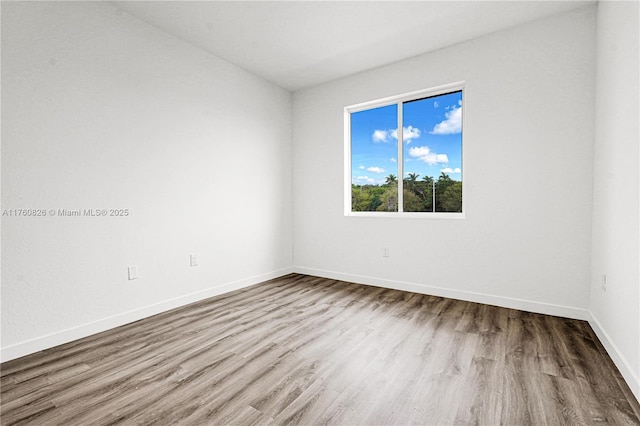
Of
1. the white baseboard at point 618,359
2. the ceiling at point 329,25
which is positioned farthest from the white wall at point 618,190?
the ceiling at point 329,25

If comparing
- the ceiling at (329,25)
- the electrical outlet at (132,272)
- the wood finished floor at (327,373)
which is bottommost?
the wood finished floor at (327,373)

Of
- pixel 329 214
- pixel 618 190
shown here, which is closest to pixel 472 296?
pixel 618 190

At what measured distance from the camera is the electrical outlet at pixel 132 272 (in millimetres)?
2744

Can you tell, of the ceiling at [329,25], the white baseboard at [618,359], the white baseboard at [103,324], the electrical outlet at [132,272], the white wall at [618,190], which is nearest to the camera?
the white baseboard at [618,359]

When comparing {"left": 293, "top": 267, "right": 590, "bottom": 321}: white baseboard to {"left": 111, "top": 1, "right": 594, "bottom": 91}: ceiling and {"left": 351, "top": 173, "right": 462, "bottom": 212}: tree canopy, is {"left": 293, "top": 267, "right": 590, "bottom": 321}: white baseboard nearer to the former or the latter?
{"left": 351, "top": 173, "right": 462, "bottom": 212}: tree canopy

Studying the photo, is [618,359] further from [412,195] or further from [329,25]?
[329,25]

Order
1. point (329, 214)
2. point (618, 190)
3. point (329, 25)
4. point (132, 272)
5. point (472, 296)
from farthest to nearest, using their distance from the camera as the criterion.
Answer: point (329, 214)
point (472, 296)
point (329, 25)
point (132, 272)
point (618, 190)

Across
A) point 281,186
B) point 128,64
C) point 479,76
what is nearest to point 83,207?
point 128,64

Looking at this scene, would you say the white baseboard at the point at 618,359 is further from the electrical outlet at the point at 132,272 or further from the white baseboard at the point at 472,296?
the electrical outlet at the point at 132,272

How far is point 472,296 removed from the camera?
10.6ft

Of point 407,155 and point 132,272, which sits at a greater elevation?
point 407,155

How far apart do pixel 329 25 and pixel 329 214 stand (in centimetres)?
229

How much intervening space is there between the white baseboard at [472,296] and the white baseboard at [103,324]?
143 centimetres

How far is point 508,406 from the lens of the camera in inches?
61.7
